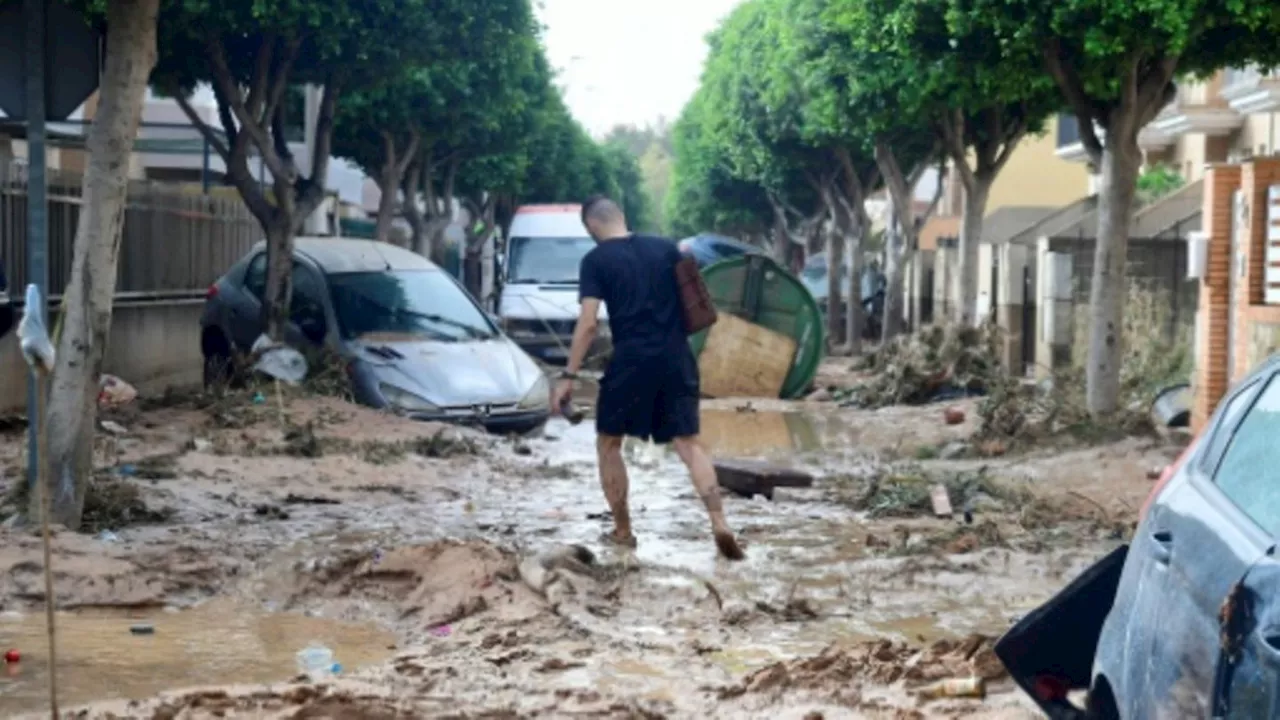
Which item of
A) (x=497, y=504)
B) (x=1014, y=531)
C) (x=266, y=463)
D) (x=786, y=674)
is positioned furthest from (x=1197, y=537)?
(x=266, y=463)

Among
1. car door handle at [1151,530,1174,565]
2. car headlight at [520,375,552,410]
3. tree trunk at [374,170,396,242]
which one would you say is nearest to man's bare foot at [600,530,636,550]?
car door handle at [1151,530,1174,565]

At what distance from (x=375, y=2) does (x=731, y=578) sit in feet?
36.8

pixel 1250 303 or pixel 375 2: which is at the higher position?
pixel 375 2

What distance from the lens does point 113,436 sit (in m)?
14.2

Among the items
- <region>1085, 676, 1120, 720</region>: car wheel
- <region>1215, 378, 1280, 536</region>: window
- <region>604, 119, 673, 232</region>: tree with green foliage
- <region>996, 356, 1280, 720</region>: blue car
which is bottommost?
<region>1085, 676, 1120, 720</region>: car wheel

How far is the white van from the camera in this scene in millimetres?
28891

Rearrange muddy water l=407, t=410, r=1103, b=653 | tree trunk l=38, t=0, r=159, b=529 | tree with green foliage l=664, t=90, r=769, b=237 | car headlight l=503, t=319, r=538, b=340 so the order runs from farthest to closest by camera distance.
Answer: tree with green foliage l=664, t=90, r=769, b=237, car headlight l=503, t=319, r=538, b=340, tree trunk l=38, t=0, r=159, b=529, muddy water l=407, t=410, r=1103, b=653

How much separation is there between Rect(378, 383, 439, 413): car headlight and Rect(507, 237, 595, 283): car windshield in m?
14.1

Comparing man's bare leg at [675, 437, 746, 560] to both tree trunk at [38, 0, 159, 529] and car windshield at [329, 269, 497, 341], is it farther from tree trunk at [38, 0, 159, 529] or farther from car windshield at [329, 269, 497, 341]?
car windshield at [329, 269, 497, 341]

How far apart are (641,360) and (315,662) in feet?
10.3

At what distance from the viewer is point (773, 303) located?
23.5m

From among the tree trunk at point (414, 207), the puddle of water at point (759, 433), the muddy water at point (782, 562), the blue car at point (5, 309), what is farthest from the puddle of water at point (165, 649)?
the tree trunk at point (414, 207)

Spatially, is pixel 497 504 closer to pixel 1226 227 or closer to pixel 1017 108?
pixel 1226 227

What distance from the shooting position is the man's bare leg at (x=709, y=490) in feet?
32.9
